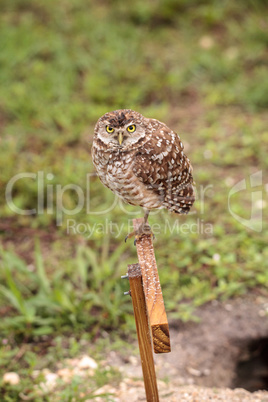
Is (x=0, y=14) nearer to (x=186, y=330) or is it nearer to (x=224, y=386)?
(x=186, y=330)

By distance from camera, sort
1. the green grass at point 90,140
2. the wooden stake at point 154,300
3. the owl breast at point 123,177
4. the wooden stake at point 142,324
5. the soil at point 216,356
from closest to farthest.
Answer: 1. the wooden stake at point 154,300
2. the wooden stake at point 142,324
3. the owl breast at point 123,177
4. the soil at point 216,356
5. the green grass at point 90,140

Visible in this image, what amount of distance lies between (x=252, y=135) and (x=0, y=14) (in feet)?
15.8

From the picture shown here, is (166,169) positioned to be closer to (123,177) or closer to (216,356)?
(123,177)

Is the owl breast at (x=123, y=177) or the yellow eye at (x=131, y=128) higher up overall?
the yellow eye at (x=131, y=128)

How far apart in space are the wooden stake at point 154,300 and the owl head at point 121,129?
A: 536 mm

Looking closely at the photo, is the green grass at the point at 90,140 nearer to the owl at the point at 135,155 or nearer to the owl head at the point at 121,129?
the owl at the point at 135,155

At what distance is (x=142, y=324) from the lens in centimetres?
223

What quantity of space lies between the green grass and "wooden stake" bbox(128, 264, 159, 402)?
0.73m

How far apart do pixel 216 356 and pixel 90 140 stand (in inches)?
116

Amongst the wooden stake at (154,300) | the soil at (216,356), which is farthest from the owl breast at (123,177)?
the soil at (216,356)

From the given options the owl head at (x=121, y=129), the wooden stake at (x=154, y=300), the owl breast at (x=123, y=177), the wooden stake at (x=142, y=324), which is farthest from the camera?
the owl breast at (x=123, y=177)

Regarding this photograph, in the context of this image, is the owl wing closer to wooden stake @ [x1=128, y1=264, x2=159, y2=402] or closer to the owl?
the owl

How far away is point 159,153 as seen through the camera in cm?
250

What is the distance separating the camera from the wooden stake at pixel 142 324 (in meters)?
2.18
